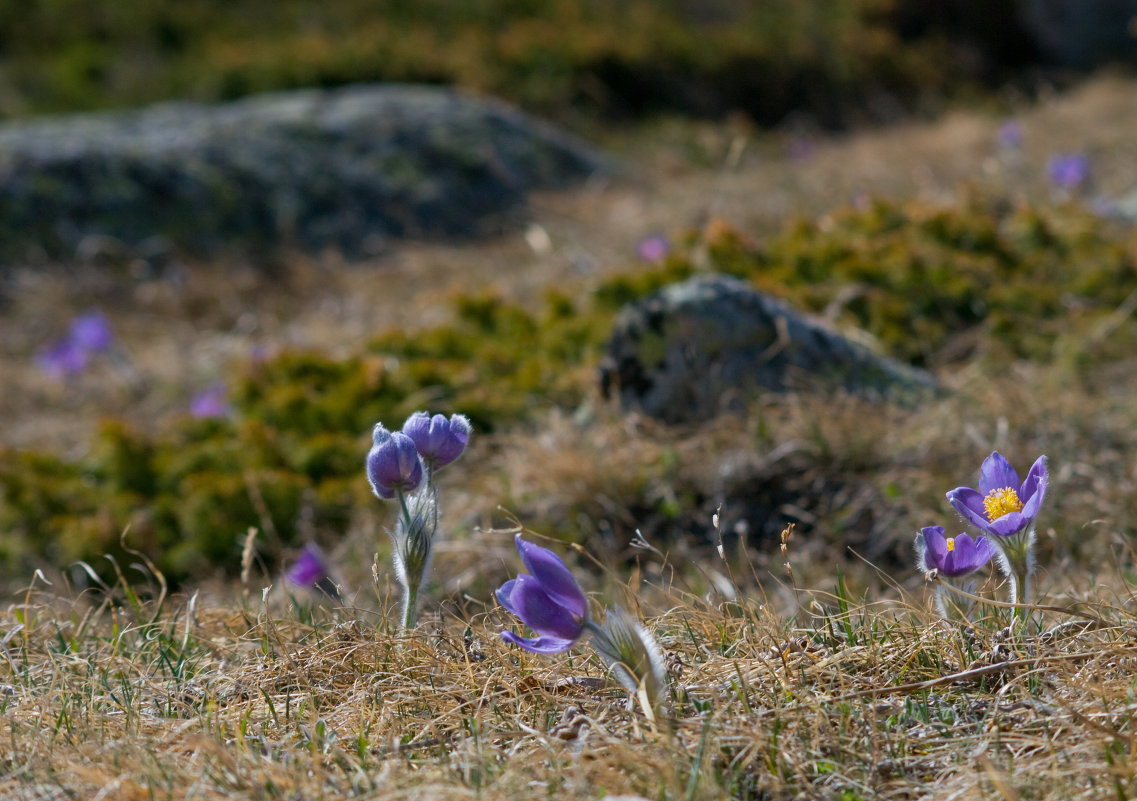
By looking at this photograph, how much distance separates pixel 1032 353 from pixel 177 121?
304 inches

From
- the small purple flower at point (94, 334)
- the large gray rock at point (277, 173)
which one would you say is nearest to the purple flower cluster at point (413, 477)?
the small purple flower at point (94, 334)

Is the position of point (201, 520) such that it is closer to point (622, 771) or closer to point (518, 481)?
point (518, 481)

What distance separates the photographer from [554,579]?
1.45 m

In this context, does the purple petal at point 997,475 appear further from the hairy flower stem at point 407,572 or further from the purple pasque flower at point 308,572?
the purple pasque flower at point 308,572

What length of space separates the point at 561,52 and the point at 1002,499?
1214cm

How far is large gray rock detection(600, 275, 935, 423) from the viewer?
352 centimetres

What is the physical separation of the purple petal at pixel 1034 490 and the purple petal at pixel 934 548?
0.46 feet

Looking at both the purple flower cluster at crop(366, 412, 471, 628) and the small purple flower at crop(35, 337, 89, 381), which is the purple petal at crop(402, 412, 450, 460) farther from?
the small purple flower at crop(35, 337, 89, 381)

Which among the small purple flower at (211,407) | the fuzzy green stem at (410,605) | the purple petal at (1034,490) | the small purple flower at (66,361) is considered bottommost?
the small purple flower at (66,361)

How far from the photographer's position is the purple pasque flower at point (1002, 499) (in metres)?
1.59

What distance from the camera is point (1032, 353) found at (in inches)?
159

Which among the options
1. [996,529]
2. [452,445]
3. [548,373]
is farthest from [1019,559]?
[548,373]

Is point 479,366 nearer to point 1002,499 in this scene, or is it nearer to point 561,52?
point 1002,499

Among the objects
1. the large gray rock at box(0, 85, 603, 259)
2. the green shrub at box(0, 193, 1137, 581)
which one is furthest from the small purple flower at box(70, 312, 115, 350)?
the large gray rock at box(0, 85, 603, 259)
